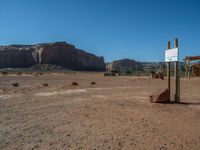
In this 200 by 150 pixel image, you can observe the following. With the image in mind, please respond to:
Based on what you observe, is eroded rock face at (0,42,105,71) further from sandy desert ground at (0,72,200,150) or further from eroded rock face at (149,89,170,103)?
sandy desert ground at (0,72,200,150)

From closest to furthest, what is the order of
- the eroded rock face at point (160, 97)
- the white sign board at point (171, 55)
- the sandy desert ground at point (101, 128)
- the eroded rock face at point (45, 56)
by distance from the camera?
the sandy desert ground at point (101, 128) < the eroded rock face at point (160, 97) < the white sign board at point (171, 55) < the eroded rock face at point (45, 56)

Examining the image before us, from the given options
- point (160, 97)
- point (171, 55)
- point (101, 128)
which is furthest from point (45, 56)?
point (101, 128)

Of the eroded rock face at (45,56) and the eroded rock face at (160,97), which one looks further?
the eroded rock face at (45,56)

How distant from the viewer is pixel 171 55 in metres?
10.1

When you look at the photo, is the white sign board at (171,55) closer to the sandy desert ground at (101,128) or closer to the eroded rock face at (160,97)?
the eroded rock face at (160,97)

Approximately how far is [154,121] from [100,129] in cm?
156

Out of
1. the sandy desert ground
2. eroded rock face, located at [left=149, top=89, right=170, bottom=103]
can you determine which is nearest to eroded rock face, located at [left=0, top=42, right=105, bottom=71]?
eroded rock face, located at [left=149, top=89, right=170, bottom=103]

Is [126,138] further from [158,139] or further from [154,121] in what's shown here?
[154,121]

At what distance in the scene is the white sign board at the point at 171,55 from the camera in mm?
9727

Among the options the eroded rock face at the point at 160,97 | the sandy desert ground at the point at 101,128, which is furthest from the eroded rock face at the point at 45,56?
the sandy desert ground at the point at 101,128

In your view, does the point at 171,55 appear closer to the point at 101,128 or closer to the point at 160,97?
the point at 160,97

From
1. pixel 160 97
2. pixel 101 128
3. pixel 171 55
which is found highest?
pixel 171 55

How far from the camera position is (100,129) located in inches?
219

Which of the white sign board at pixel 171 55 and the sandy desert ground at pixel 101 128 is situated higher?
the white sign board at pixel 171 55
